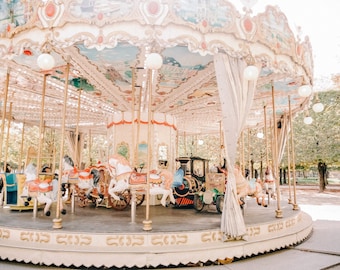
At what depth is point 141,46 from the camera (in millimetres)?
5699

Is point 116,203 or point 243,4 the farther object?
point 116,203

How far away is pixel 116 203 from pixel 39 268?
130 inches

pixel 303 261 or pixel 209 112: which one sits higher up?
pixel 209 112

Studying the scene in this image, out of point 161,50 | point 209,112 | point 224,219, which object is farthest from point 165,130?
point 224,219

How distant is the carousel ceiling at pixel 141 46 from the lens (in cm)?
454

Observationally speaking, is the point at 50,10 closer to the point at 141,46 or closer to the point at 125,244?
the point at 141,46

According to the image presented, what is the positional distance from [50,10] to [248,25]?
3.23 metres

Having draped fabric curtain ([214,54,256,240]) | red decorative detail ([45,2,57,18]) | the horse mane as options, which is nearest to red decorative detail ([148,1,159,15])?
draped fabric curtain ([214,54,256,240])

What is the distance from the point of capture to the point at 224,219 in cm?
470

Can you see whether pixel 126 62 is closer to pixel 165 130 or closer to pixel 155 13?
pixel 155 13

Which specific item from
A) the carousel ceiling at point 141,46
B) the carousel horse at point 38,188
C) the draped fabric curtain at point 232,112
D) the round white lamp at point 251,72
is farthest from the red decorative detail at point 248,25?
the carousel horse at point 38,188

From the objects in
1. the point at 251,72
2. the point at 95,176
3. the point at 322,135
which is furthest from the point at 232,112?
the point at 322,135

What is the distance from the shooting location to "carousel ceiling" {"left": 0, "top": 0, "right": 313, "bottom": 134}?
4539mm

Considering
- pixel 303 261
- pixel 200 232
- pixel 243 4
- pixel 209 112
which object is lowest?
pixel 303 261
